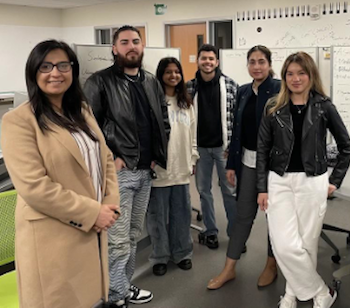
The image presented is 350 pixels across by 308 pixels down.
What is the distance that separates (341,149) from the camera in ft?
6.96

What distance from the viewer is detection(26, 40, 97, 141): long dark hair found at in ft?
4.62

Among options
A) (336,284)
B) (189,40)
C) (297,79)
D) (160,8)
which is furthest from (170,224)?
(160,8)

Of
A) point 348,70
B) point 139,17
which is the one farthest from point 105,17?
point 348,70

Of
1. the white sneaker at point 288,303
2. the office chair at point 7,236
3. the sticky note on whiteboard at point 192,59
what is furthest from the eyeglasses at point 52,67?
the sticky note on whiteboard at point 192,59

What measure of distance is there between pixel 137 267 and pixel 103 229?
4.65ft

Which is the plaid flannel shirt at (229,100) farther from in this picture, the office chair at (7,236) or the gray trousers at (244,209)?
the office chair at (7,236)

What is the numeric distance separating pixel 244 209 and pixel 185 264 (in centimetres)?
62

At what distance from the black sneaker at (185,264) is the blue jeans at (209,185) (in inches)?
16.7

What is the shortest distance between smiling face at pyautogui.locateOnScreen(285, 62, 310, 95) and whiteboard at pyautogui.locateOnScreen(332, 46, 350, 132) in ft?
9.96

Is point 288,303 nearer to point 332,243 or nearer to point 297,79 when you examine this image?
point 332,243

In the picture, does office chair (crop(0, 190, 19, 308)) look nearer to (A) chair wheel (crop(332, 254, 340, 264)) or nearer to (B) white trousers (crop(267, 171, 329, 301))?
(B) white trousers (crop(267, 171, 329, 301))

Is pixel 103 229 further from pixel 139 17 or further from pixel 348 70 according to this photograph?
pixel 139 17

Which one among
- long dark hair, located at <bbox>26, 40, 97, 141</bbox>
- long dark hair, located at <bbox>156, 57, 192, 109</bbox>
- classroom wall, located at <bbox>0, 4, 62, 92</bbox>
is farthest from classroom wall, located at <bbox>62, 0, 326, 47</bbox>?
long dark hair, located at <bbox>26, 40, 97, 141</bbox>

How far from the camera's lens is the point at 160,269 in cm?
273
